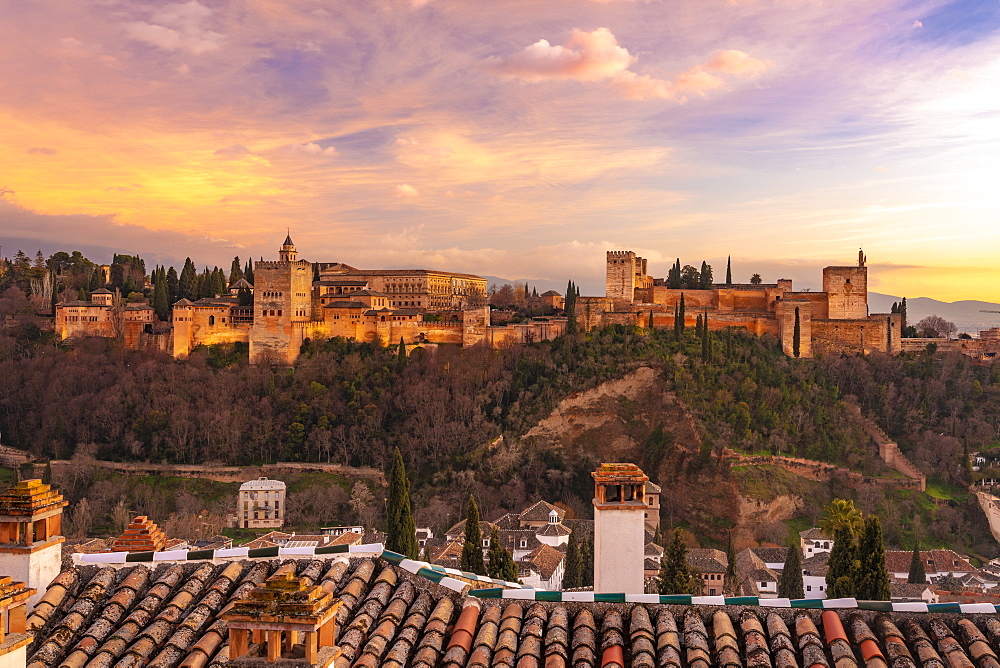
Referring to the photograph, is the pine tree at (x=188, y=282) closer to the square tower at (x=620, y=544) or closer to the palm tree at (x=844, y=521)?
the palm tree at (x=844, y=521)

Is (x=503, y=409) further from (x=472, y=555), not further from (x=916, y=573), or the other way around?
(x=472, y=555)

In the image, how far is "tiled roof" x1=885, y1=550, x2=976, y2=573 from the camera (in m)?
31.5

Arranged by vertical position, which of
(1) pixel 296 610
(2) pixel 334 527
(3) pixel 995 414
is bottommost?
(2) pixel 334 527

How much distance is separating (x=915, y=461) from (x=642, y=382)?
14517mm

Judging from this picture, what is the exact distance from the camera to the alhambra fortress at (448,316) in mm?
49719

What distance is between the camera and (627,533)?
29.1ft

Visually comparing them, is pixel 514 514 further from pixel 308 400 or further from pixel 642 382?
pixel 308 400

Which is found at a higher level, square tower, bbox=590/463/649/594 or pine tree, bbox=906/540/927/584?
square tower, bbox=590/463/649/594

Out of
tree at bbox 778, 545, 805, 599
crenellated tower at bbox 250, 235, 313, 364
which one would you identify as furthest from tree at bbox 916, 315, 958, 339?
crenellated tower at bbox 250, 235, 313, 364

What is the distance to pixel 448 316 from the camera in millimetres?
52562

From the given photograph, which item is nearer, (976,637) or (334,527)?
(976,637)

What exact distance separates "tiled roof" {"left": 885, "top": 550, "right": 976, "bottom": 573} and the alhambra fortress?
1906cm

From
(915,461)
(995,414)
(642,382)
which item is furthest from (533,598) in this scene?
(995,414)

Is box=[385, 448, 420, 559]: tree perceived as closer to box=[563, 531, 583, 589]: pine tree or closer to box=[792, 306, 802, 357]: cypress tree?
box=[563, 531, 583, 589]: pine tree
